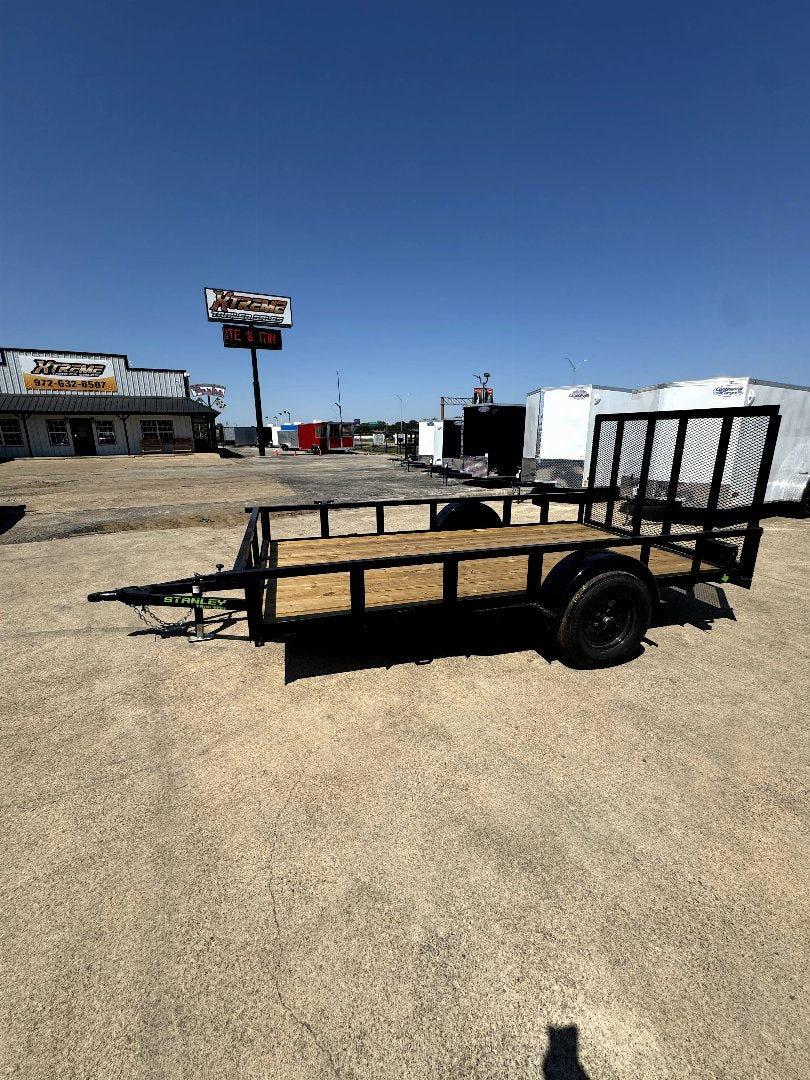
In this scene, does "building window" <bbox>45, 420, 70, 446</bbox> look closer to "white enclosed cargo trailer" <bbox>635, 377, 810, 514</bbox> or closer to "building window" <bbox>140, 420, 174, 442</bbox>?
"building window" <bbox>140, 420, 174, 442</bbox>

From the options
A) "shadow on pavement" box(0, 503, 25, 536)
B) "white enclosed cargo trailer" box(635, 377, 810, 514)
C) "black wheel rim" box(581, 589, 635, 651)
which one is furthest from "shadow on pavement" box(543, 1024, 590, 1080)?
"shadow on pavement" box(0, 503, 25, 536)

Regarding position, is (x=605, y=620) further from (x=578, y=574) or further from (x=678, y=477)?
(x=678, y=477)

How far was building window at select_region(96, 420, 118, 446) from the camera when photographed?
3750 centimetres

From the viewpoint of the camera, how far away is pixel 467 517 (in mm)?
7090

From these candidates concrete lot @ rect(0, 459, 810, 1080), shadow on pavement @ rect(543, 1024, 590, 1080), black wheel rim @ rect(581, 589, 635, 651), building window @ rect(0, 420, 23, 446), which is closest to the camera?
shadow on pavement @ rect(543, 1024, 590, 1080)

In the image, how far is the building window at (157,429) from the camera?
1537 inches

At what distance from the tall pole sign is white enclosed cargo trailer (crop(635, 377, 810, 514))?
1591 inches

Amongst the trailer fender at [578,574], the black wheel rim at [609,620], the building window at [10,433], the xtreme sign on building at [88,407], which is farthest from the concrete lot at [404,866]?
the building window at [10,433]

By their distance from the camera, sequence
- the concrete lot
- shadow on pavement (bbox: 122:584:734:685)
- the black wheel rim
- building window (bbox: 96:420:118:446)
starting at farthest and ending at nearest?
building window (bbox: 96:420:118:446) < the black wheel rim < shadow on pavement (bbox: 122:584:734:685) < the concrete lot

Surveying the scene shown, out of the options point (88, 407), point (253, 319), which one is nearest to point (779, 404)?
point (88, 407)

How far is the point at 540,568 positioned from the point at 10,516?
1504 cm

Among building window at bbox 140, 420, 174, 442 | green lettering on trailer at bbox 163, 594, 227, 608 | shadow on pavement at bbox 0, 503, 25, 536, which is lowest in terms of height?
shadow on pavement at bbox 0, 503, 25, 536

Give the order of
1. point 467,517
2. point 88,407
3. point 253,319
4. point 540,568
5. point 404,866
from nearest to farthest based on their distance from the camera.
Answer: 1. point 404,866
2. point 540,568
3. point 467,517
4. point 88,407
5. point 253,319

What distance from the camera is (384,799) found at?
10.1 ft
